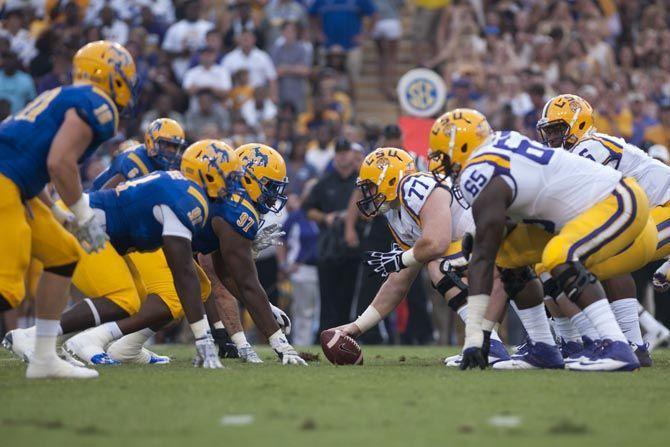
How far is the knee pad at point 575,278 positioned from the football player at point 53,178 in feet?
9.69

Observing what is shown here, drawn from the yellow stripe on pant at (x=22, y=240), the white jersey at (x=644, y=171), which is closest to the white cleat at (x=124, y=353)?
the yellow stripe on pant at (x=22, y=240)

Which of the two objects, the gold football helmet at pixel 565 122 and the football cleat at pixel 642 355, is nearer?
the football cleat at pixel 642 355

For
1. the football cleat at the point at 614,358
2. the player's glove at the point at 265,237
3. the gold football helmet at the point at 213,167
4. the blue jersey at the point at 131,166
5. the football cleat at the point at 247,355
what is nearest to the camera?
the football cleat at the point at 614,358

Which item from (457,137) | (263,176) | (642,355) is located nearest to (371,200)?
(263,176)

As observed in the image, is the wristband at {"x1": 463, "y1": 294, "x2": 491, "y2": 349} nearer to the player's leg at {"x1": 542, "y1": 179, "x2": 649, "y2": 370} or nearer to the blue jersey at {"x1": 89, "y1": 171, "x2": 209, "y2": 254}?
the player's leg at {"x1": 542, "y1": 179, "x2": 649, "y2": 370}

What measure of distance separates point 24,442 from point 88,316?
369 centimetres

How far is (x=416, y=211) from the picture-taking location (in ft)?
30.1

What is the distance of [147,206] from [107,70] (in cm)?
120

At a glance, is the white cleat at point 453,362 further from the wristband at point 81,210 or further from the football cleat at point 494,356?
the wristband at point 81,210

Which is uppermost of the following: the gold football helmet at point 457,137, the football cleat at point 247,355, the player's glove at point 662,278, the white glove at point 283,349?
the gold football helmet at point 457,137

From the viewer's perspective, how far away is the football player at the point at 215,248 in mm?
8883

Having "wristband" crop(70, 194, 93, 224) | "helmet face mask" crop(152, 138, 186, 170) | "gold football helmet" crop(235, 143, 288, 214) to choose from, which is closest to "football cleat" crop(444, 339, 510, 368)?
"gold football helmet" crop(235, 143, 288, 214)

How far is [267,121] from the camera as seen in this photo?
16.6 metres

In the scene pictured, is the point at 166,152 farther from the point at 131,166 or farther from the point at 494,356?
the point at 494,356
